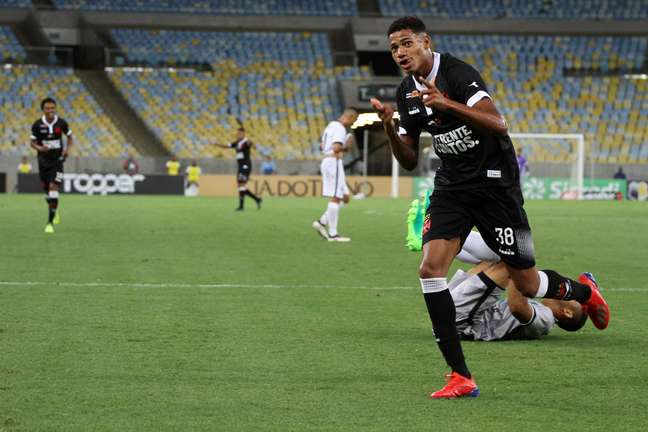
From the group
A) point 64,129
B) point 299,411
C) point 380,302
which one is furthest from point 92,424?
point 64,129

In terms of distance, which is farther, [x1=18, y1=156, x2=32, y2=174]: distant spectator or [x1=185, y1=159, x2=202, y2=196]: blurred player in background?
[x1=185, y1=159, x2=202, y2=196]: blurred player in background

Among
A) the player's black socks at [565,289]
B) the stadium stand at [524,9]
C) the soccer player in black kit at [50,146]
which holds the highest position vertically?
the stadium stand at [524,9]

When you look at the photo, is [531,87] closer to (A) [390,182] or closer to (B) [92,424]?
(A) [390,182]

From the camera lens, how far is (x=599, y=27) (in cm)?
5547

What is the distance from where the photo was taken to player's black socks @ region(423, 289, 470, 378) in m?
6.12

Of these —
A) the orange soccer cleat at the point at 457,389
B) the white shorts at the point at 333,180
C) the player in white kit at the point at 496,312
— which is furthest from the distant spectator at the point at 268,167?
the orange soccer cleat at the point at 457,389

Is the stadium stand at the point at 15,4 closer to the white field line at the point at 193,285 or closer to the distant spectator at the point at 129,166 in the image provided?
the distant spectator at the point at 129,166

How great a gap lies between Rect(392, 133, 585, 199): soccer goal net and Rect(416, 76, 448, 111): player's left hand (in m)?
40.3

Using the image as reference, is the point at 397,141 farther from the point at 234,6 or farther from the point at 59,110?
the point at 234,6

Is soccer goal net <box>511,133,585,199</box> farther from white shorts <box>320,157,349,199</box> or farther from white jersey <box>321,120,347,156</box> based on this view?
white jersey <box>321,120,347,156</box>

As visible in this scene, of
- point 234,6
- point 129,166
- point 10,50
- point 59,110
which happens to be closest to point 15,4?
point 10,50

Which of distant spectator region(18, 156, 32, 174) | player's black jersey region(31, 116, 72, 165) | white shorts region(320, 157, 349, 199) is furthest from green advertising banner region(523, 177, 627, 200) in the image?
player's black jersey region(31, 116, 72, 165)

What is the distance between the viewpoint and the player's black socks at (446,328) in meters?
6.12

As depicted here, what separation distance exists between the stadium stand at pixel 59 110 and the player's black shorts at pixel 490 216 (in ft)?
142
